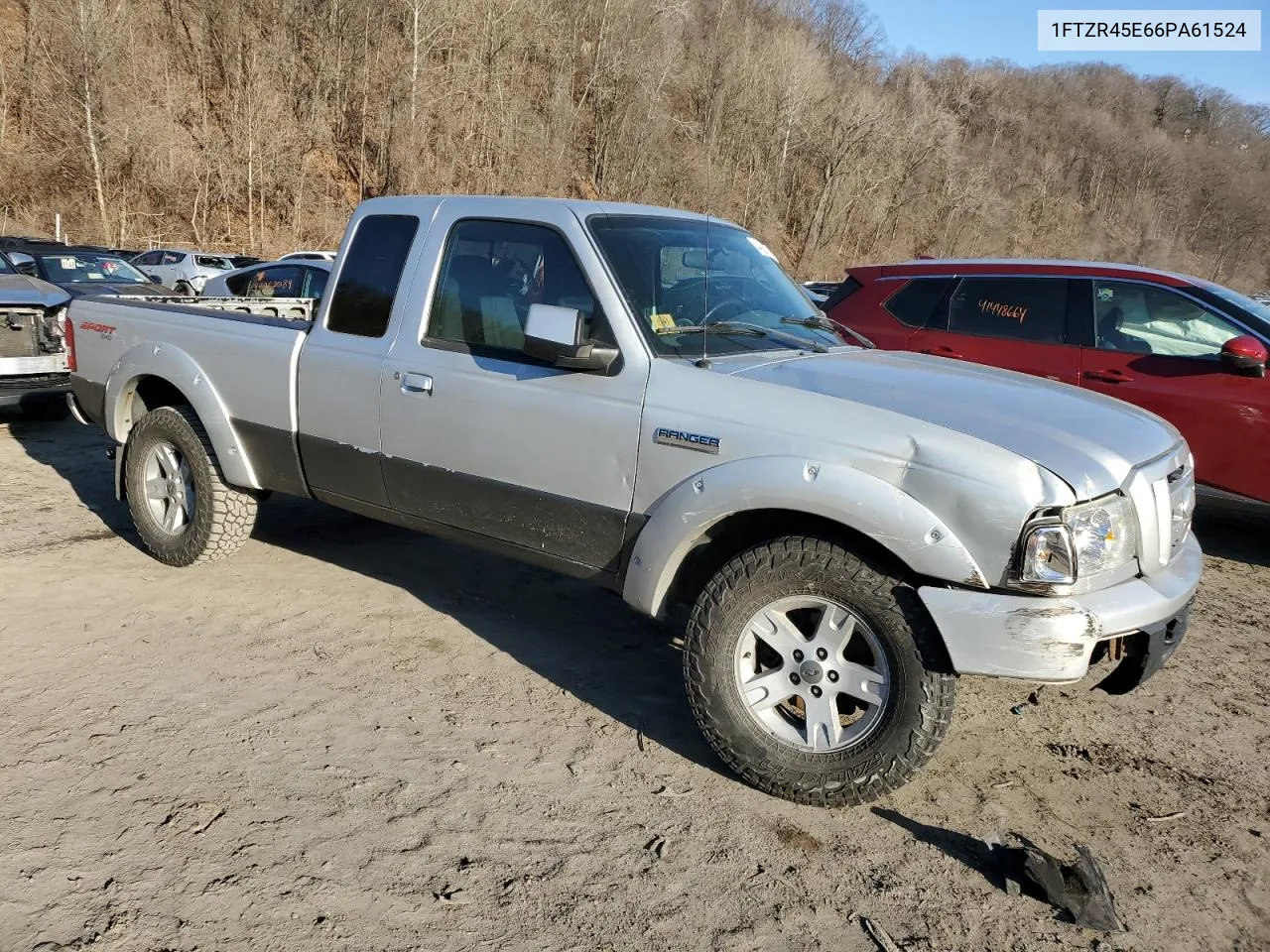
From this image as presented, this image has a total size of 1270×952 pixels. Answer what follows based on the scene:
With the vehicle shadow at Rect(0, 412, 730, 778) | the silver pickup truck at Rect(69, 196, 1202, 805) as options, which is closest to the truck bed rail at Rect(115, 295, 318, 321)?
the vehicle shadow at Rect(0, 412, 730, 778)

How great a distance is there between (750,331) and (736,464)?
0.87 metres

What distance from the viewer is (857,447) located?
3.04 metres

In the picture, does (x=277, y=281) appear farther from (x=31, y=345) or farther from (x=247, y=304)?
(x=247, y=304)

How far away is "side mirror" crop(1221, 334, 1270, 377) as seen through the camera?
5.93 meters

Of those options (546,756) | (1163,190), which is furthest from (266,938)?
(1163,190)

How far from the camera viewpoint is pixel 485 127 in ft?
131

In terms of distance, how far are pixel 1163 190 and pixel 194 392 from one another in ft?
302

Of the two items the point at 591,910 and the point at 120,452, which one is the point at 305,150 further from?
the point at 591,910

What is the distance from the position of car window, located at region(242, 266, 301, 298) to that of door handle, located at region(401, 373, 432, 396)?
868cm

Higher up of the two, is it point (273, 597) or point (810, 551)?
point (810, 551)

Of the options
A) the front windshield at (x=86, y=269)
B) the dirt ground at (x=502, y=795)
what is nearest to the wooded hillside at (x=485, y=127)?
the front windshield at (x=86, y=269)

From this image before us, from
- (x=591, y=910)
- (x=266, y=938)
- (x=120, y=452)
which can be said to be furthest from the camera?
(x=120, y=452)

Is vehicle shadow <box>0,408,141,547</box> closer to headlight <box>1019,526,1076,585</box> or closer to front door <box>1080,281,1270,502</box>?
headlight <box>1019,526,1076,585</box>

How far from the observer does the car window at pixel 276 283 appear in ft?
40.3
